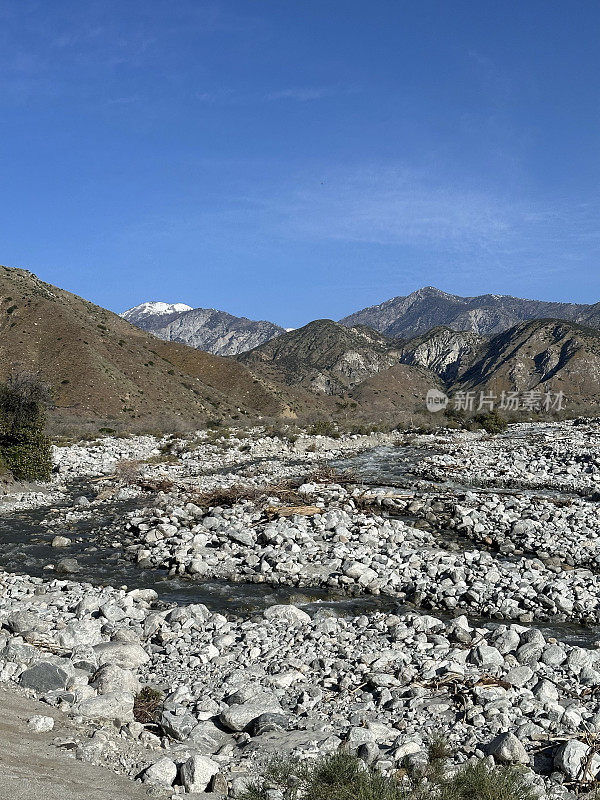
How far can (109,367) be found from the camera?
5938 cm

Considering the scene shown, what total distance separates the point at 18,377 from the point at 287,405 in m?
54.2

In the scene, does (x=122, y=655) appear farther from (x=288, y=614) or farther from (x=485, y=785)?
(x=485, y=785)

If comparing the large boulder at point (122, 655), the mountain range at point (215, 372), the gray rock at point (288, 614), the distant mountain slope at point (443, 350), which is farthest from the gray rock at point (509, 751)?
the distant mountain slope at point (443, 350)

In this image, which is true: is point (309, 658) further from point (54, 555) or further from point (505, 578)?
point (54, 555)

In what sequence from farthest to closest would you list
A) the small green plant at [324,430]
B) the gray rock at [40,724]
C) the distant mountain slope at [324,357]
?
the distant mountain slope at [324,357]
the small green plant at [324,430]
the gray rock at [40,724]

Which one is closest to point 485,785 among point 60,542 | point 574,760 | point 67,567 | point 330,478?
point 574,760

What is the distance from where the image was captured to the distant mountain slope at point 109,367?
2105 inches

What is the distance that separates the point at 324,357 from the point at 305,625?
141727 mm

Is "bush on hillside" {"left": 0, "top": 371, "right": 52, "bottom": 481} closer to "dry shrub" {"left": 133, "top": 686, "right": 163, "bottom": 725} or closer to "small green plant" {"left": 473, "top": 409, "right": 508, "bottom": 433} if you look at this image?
"dry shrub" {"left": 133, "top": 686, "right": 163, "bottom": 725}

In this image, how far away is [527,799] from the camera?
14.8ft

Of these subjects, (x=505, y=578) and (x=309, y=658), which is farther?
(x=505, y=578)

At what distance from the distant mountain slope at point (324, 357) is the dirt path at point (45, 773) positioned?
118m

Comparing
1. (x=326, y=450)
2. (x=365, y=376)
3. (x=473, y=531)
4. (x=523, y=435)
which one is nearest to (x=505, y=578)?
(x=473, y=531)

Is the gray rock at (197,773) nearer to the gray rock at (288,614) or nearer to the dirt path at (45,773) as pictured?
the dirt path at (45,773)
